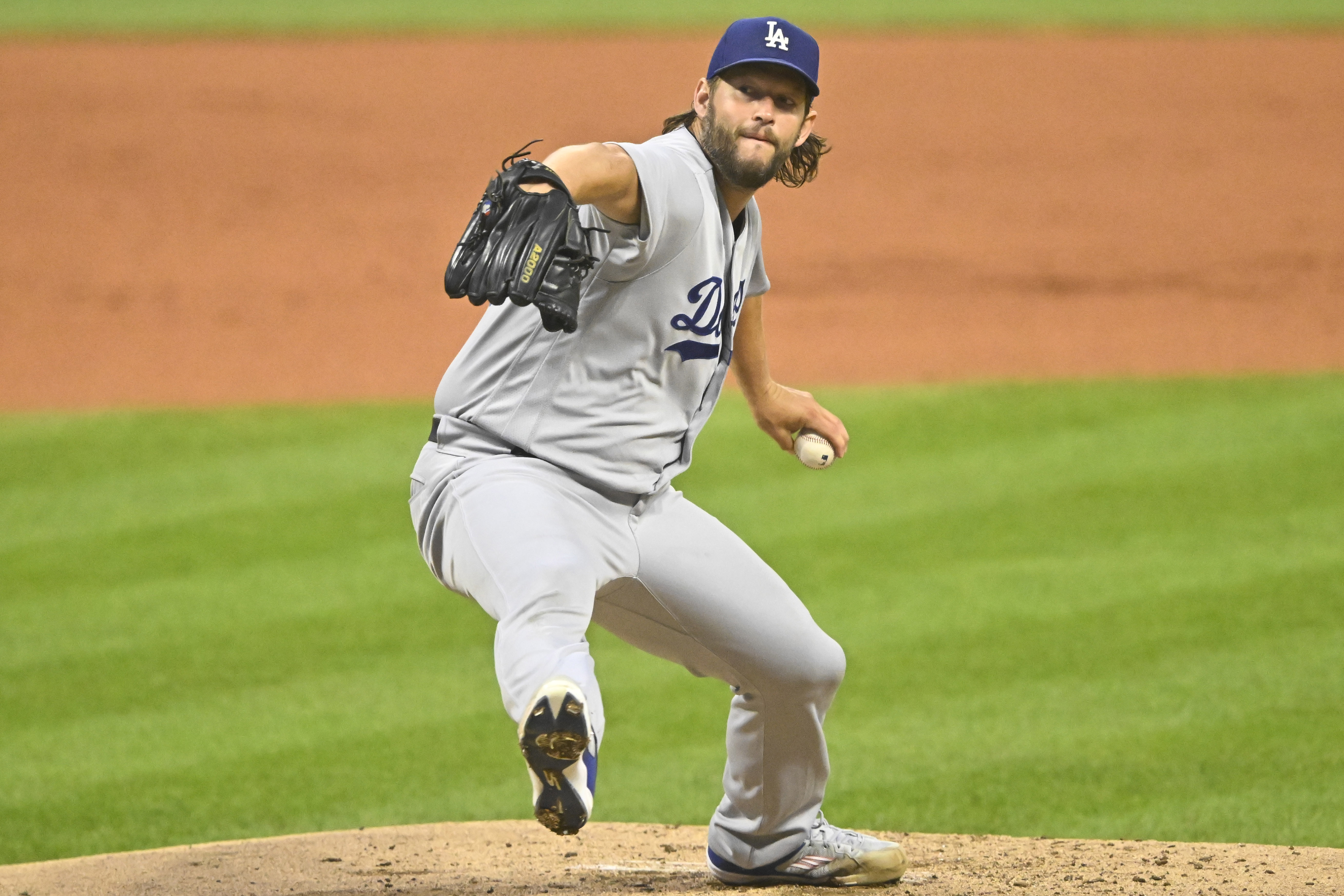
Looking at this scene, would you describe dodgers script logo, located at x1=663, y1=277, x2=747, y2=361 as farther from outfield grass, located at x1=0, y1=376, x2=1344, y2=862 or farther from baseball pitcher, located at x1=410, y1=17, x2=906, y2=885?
outfield grass, located at x1=0, y1=376, x2=1344, y2=862

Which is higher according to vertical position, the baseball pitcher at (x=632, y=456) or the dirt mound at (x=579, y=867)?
the baseball pitcher at (x=632, y=456)

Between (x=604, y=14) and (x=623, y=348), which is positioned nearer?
(x=623, y=348)

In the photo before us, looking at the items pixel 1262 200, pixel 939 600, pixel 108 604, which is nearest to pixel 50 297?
pixel 108 604

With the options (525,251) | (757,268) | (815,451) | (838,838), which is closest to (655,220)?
(525,251)

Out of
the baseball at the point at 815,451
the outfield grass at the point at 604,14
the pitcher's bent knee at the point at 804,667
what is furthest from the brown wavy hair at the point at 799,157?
the outfield grass at the point at 604,14

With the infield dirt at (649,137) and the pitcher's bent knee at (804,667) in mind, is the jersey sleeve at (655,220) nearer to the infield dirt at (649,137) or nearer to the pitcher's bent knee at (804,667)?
the pitcher's bent knee at (804,667)

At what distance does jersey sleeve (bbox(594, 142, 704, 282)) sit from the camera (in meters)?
3.21

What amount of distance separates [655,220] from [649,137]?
32.8 ft

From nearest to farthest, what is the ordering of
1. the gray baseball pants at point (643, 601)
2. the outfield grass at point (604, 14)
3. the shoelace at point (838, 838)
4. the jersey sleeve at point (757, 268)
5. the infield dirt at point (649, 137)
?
the gray baseball pants at point (643, 601), the jersey sleeve at point (757, 268), the shoelace at point (838, 838), the infield dirt at point (649, 137), the outfield grass at point (604, 14)

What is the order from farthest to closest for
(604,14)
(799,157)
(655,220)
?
(604,14) < (799,157) < (655,220)

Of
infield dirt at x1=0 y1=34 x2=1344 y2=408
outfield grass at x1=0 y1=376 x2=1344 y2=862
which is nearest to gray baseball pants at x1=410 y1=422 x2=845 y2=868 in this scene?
outfield grass at x1=0 y1=376 x2=1344 y2=862

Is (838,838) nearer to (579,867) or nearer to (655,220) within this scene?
(579,867)

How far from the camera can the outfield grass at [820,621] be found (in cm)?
504

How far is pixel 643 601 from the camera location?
3592 mm
